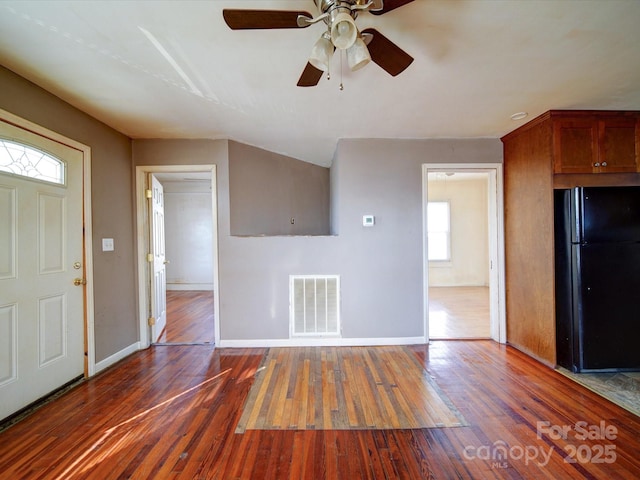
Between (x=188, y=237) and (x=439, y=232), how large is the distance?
591 centimetres

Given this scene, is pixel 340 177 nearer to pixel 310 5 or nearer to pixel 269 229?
pixel 269 229

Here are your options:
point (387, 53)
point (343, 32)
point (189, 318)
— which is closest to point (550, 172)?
point (387, 53)

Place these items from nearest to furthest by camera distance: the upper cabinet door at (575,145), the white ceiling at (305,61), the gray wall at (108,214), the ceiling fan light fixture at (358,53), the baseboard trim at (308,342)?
1. the ceiling fan light fixture at (358,53)
2. the white ceiling at (305,61)
3. the gray wall at (108,214)
4. the upper cabinet door at (575,145)
5. the baseboard trim at (308,342)

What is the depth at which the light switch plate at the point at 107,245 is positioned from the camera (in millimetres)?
2732

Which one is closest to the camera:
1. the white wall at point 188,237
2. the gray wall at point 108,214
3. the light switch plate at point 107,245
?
the gray wall at point 108,214

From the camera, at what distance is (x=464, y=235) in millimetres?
6527

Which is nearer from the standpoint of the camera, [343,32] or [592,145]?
[343,32]

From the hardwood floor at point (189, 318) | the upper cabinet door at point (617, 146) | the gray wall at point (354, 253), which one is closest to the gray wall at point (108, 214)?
the gray wall at point (354, 253)

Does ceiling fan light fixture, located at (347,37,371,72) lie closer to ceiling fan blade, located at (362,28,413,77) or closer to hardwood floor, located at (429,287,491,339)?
ceiling fan blade, located at (362,28,413,77)

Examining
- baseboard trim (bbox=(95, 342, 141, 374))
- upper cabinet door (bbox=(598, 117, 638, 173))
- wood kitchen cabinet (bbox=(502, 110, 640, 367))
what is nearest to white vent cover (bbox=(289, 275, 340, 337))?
baseboard trim (bbox=(95, 342, 141, 374))

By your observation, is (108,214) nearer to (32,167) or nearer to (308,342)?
(32,167)

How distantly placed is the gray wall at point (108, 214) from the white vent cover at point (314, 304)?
5.87 ft

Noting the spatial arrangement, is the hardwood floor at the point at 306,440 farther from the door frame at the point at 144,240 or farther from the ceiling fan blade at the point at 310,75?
the ceiling fan blade at the point at 310,75

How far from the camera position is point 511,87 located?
210 centimetres
